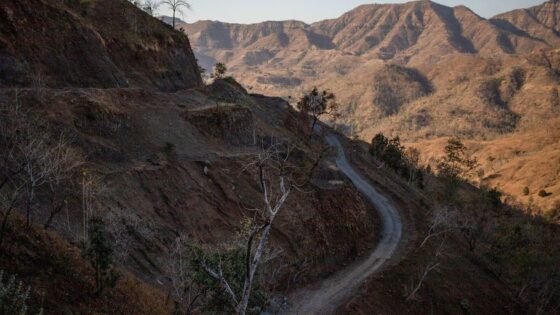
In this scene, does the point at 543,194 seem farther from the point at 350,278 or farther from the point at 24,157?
the point at 24,157

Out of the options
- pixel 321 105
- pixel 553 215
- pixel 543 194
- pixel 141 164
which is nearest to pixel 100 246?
pixel 141 164

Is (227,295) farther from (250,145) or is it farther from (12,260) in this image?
(250,145)

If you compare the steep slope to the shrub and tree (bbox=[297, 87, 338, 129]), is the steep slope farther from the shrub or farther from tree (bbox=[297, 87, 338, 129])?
tree (bbox=[297, 87, 338, 129])

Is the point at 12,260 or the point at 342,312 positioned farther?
the point at 342,312

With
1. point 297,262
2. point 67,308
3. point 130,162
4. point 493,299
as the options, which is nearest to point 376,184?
point 493,299

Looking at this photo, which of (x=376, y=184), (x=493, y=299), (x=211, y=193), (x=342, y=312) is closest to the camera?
(x=342, y=312)

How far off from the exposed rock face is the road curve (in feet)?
80.6

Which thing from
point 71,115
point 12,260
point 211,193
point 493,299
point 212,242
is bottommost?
point 493,299

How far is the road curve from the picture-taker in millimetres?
29731

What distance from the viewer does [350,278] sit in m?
34.3

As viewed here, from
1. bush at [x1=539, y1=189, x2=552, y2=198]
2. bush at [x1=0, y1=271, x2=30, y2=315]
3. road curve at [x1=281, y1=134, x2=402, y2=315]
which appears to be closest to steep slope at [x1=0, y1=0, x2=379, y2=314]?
road curve at [x1=281, y1=134, x2=402, y2=315]

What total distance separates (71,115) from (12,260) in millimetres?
15333

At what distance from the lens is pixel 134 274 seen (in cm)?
2334

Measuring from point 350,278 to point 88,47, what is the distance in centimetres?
3088
